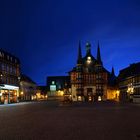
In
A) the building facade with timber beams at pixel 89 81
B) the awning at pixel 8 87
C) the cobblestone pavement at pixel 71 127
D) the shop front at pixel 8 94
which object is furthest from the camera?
the building facade with timber beams at pixel 89 81

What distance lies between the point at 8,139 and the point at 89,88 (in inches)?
4681

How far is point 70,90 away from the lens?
14338 cm

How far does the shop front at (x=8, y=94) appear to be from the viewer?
8407cm

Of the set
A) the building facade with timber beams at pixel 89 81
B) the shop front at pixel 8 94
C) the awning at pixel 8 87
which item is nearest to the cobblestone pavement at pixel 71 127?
the awning at pixel 8 87

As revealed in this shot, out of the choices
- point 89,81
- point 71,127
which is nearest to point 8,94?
point 89,81

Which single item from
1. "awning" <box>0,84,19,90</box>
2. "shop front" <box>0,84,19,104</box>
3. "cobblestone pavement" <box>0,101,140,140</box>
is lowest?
"cobblestone pavement" <box>0,101,140,140</box>

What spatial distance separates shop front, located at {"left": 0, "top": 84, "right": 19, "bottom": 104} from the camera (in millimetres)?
84075

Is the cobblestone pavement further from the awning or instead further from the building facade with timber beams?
the building facade with timber beams

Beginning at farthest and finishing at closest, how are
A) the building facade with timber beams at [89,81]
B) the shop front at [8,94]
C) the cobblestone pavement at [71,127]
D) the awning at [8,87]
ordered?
the building facade with timber beams at [89,81] < the shop front at [8,94] < the awning at [8,87] < the cobblestone pavement at [71,127]

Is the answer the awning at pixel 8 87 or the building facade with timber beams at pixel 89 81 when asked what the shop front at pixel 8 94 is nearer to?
the awning at pixel 8 87

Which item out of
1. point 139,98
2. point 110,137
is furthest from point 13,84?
point 110,137

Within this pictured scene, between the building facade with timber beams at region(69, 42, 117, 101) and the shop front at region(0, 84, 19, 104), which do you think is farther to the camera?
the building facade with timber beams at region(69, 42, 117, 101)

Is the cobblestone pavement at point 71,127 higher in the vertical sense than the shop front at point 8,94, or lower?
lower

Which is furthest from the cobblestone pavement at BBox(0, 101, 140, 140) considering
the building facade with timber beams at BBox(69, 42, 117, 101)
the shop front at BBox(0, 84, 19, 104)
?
the building facade with timber beams at BBox(69, 42, 117, 101)
